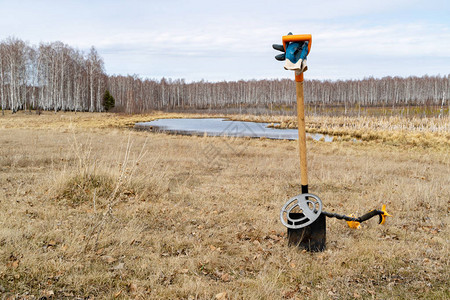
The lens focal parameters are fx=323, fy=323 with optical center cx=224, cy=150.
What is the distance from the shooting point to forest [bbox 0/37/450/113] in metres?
46.1

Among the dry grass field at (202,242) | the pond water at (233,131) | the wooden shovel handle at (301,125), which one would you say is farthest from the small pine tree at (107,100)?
the wooden shovel handle at (301,125)

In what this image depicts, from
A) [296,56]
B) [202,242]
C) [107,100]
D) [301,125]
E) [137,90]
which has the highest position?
[137,90]

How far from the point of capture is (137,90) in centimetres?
8744

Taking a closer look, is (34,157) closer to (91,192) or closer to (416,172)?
(91,192)

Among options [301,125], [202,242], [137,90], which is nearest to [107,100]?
[137,90]

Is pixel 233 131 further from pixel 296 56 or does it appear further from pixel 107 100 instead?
pixel 107 100

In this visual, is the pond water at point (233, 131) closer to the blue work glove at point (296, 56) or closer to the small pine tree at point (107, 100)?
the blue work glove at point (296, 56)

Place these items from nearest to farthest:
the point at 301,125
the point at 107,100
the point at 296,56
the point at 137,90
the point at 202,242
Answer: the point at 296,56
the point at 301,125
the point at 202,242
the point at 107,100
the point at 137,90

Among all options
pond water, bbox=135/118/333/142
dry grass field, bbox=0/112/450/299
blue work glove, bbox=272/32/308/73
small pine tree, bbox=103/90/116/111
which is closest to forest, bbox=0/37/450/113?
small pine tree, bbox=103/90/116/111

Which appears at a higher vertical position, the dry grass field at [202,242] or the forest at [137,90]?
the forest at [137,90]

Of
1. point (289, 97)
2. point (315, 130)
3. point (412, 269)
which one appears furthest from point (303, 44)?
point (289, 97)

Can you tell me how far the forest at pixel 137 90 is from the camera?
46.1 meters

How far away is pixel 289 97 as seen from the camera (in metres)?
99.8

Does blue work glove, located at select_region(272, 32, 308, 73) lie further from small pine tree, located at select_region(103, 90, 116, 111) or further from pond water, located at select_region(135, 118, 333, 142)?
small pine tree, located at select_region(103, 90, 116, 111)
